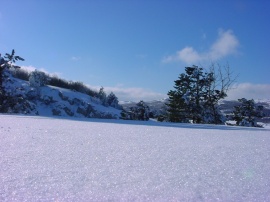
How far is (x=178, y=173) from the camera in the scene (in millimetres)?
1762

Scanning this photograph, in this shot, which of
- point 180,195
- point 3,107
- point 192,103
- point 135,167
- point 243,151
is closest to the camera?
point 180,195

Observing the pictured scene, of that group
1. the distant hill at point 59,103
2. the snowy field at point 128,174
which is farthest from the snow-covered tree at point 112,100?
the snowy field at point 128,174

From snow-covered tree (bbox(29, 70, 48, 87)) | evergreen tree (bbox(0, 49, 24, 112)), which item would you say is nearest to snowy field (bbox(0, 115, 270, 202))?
evergreen tree (bbox(0, 49, 24, 112))

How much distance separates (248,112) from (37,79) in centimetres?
1818

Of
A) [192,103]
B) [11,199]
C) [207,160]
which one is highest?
[192,103]

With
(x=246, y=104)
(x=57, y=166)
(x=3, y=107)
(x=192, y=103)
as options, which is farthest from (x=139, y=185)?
(x=246, y=104)

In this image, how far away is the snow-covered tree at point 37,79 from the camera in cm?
2331

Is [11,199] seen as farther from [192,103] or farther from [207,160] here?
[192,103]

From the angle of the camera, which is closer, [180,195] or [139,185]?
[180,195]

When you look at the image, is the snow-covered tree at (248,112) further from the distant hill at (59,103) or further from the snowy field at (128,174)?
the snowy field at (128,174)

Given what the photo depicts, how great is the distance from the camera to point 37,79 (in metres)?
24.3

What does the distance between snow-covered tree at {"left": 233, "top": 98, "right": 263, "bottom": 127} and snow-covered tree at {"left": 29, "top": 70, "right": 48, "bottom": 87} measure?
54.9 feet

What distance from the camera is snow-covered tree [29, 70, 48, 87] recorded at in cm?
2331

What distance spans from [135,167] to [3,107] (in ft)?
48.0
